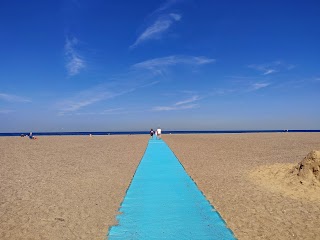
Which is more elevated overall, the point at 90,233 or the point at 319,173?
the point at 319,173

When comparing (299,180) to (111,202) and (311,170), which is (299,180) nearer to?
(311,170)

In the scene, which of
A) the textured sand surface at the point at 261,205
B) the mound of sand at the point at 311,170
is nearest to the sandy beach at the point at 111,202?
the textured sand surface at the point at 261,205

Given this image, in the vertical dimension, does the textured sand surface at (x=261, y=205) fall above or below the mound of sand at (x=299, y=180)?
below

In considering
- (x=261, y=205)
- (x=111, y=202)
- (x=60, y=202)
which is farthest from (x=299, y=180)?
(x=60, y=202)

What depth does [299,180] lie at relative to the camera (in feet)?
28.7

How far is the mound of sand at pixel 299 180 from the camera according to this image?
7791 mm

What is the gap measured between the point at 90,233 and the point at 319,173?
665cm

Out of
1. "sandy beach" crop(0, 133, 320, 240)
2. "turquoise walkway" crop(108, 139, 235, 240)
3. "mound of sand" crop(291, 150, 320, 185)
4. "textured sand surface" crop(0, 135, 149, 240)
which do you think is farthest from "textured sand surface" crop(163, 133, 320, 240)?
"textured sand surface" crop(0, 135, 149, 240)

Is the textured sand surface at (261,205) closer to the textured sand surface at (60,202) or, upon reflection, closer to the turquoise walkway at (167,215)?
the turquoise walkway at (167,215)

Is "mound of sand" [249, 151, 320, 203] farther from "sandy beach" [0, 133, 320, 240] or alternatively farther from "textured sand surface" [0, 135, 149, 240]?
"textured sand surface" [0, 135, 149, 240]

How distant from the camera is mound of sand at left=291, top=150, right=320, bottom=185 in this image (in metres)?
8.50

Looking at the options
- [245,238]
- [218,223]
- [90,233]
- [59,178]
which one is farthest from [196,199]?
[59,178]

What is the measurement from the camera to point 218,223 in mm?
5516

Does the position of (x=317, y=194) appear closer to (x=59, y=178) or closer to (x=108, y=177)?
(x=108, y=177)
